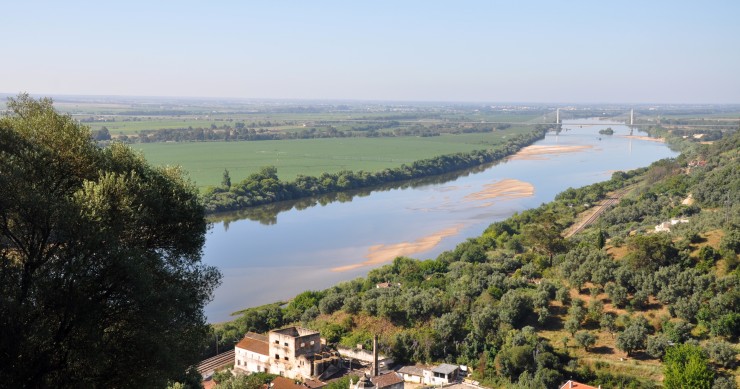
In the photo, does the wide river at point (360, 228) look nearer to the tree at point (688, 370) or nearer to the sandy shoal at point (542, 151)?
the sandy shoal at point (542, 151)

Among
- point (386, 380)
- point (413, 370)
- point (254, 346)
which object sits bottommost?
point (413, 370)

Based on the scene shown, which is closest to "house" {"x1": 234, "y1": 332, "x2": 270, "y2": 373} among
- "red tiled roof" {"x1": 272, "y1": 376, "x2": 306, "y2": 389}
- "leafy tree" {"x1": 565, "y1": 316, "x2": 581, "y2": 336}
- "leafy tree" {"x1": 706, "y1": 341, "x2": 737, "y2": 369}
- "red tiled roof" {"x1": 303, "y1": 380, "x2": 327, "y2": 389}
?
"red tiled roof" {"x1": 303, "y1": 380, "x2": 327, "y2": 389}

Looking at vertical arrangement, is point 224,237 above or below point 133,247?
below

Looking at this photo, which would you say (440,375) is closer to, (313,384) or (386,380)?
(386,380)

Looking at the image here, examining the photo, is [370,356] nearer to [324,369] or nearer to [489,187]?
[324,369]

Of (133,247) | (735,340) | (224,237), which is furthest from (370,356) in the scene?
(224,237)

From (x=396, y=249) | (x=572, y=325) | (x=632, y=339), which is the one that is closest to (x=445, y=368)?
(x=572, y=325)

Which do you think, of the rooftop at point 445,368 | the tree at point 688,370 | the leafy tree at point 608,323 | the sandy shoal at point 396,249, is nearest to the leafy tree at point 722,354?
the tree at point 688,370
